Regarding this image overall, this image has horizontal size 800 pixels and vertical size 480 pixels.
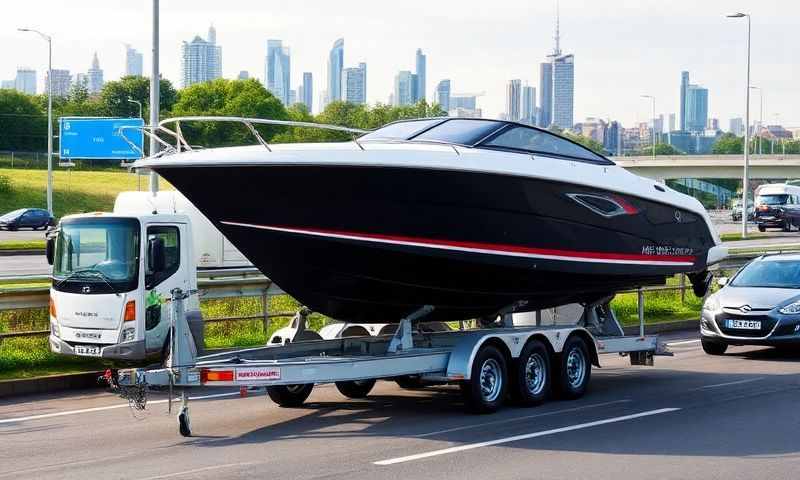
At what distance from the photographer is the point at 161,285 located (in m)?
16.0

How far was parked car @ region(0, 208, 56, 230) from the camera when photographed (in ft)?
216

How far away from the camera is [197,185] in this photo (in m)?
12.4

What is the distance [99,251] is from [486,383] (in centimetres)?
582

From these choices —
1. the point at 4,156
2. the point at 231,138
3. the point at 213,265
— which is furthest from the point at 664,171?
the point at 231,138

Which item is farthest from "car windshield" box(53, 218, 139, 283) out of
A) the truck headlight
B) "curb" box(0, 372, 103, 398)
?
"curb" box(0, 372, 103, 398)

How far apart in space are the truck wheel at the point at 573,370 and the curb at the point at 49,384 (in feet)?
20.1

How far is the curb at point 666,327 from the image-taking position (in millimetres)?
22228

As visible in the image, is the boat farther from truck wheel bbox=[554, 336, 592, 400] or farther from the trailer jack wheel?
the trailer jack wheel

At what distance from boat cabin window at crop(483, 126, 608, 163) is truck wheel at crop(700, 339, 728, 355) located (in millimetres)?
4819

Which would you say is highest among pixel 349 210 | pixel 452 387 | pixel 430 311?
pixel 349 210

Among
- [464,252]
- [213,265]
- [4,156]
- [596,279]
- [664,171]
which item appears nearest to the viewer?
[464,252]

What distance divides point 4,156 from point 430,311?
308 ft

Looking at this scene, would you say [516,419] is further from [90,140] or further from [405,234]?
[90,140]

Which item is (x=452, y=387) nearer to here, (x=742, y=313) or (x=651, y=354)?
(x=651, y=354)
